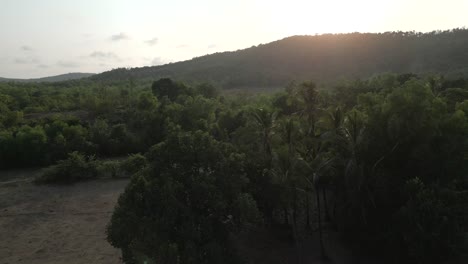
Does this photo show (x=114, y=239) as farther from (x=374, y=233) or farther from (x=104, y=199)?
(x=104, y=199)

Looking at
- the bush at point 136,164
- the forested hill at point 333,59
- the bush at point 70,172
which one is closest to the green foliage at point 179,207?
the bush at point 136,164

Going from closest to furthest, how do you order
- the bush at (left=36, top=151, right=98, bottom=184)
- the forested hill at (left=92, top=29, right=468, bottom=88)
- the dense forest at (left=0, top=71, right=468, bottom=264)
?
the dense forest at (left=0, top=71, right=468, bottom=264) → the bush at (left=36, top=151, right=98, bottom=184) → the forested hill at (left=92, top=29, right=468, bottom=88)

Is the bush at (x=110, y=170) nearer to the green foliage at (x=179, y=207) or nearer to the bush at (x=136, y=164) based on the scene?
the bush at (x=136, y=164)

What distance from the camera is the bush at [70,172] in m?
32.7

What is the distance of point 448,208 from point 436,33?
402 ft

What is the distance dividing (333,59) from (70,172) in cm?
9312

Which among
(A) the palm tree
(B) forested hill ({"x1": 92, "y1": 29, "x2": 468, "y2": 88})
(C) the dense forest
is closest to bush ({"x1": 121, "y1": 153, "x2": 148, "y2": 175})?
(C) the dense forest

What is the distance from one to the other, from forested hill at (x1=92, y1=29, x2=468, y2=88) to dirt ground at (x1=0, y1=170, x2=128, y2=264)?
2936 inches

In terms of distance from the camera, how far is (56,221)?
967 inches

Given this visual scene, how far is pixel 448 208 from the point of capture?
674 inches

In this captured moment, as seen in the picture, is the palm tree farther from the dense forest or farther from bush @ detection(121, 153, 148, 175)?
bush @ detection(121, 153, 148, 175)

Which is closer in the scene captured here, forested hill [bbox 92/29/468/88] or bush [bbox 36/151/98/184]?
bush [bbox 36/151/98/184]

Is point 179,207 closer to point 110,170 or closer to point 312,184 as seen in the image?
point 312,184

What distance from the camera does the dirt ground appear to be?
20125mm
